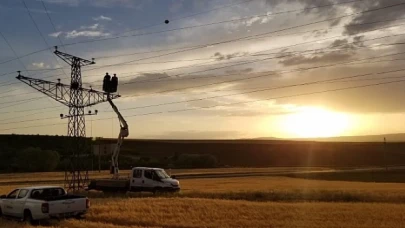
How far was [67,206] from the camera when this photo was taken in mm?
24156

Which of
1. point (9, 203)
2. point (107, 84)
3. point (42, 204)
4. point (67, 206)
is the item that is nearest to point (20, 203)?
point (9, 203)

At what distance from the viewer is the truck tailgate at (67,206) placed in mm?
23547

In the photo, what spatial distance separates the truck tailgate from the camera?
2355 centimetres

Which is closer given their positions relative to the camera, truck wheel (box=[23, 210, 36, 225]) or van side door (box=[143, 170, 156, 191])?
truck wheel (box=[23, 210, 36, 225])

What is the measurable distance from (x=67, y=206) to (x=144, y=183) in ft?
60.9

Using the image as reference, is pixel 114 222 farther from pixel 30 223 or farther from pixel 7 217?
pixel 7 217

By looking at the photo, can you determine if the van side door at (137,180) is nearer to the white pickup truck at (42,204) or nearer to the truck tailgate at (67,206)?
the white pickup truck at (42,204)

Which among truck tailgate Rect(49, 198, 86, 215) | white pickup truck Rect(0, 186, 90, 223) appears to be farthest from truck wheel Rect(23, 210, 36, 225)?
truck tailgate Rect(49, 198, 86, 215)

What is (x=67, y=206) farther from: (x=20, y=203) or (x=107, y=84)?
(x=107, y=84)

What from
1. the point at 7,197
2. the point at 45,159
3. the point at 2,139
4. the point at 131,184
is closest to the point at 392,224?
the point at 7,197

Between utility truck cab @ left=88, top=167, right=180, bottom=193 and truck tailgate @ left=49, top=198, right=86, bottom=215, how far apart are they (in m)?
17.7

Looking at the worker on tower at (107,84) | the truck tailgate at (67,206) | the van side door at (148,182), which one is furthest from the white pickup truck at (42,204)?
the worker on tower at (107,84)

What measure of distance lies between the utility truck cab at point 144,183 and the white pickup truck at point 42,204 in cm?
1725

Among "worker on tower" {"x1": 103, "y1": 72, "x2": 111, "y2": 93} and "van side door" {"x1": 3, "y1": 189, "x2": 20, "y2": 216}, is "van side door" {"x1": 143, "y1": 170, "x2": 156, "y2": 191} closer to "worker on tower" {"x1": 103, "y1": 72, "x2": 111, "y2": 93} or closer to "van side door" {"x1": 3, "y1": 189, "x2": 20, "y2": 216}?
"worker on tower" {"x1": 103, "y1": 72, "x2": 111, "y2": 93}
